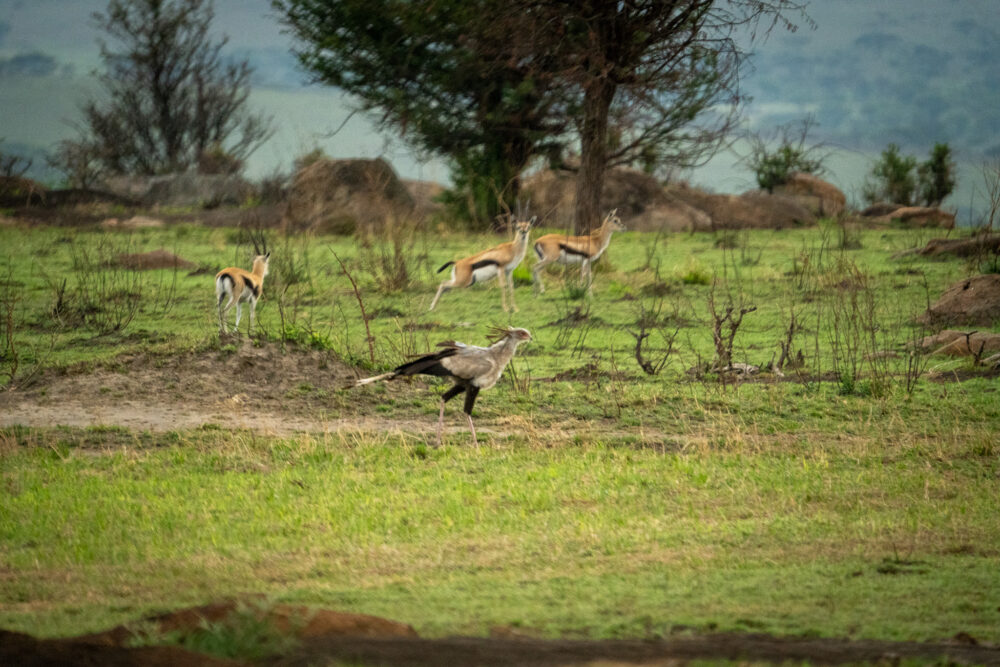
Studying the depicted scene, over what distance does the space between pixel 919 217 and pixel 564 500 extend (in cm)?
2432

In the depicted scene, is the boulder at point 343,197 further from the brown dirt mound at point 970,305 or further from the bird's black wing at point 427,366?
the bird's black wing at point 427,366

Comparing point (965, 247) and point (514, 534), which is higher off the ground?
point (965, 247)

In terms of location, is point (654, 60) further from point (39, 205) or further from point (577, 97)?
point (39, 205)

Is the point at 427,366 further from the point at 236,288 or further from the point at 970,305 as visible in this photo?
the point at 970,305

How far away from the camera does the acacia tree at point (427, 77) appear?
1022 inches

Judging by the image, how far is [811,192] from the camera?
A: 3419cm

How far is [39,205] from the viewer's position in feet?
105

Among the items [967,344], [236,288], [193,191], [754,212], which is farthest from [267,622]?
[193,191]

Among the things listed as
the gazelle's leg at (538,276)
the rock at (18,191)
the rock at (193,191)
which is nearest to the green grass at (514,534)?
the gazelle's leg at (538,276)

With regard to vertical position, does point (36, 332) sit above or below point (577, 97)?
below

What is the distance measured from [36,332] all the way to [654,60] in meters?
10.8

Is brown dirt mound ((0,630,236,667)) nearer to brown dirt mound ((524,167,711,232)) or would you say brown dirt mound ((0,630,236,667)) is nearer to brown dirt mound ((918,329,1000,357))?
brown dirt mound ((918,329,1000,357))

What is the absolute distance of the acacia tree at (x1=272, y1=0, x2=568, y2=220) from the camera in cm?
2597

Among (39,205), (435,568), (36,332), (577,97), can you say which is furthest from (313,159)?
(435,568)
